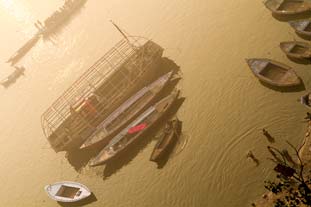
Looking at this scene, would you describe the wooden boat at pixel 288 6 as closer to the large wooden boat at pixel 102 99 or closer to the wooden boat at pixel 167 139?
the large wooden boat at pixel 102 99

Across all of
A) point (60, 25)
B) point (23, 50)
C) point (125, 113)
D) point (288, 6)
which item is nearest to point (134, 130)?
point (125, 113)

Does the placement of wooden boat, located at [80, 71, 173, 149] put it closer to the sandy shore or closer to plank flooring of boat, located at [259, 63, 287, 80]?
plank flooring of boat, located at [259, 63, 287, 80]

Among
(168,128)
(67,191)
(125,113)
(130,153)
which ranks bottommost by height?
(168,128)

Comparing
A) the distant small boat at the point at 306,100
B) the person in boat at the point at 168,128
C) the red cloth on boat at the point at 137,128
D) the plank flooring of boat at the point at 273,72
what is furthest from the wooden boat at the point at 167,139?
the distant small boat at the point at 306,100

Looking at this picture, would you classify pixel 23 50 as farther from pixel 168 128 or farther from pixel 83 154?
pixel 168 128

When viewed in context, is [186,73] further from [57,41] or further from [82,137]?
[57,41]

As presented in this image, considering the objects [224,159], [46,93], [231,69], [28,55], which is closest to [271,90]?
[231,69]
